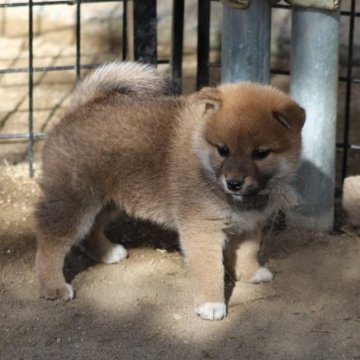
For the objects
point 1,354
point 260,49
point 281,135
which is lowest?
point 1,354

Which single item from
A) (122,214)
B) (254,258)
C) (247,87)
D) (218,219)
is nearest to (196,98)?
(247,87)

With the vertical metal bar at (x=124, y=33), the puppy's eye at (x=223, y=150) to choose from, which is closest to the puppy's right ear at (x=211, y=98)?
the puppy's eye at (x=223, y=150)

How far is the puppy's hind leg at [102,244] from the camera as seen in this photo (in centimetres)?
520

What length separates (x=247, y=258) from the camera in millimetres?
5043

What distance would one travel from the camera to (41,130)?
22.1ft

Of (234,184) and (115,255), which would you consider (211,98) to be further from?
(115,255)

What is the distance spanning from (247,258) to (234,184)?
0.76 meters

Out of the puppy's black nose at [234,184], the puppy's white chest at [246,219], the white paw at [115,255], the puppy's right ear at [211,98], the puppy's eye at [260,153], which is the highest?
the puppy's right ear at [211,98]

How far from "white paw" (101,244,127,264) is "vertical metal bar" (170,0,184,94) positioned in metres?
1.17

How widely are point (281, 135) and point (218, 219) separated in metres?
0.51

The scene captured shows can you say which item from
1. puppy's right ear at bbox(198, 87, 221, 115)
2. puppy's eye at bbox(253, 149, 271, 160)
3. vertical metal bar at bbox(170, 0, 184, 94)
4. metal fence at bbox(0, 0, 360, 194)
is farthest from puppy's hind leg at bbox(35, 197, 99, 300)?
vertical metal bar at bbox(170, 0, 184, 94)

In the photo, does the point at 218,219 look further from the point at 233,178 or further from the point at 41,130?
the point at 41,130

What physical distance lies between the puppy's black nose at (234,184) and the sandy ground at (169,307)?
68 cm

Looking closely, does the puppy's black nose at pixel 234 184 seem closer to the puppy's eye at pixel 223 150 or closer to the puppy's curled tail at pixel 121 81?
the puppy's eye at pixel 223 150
